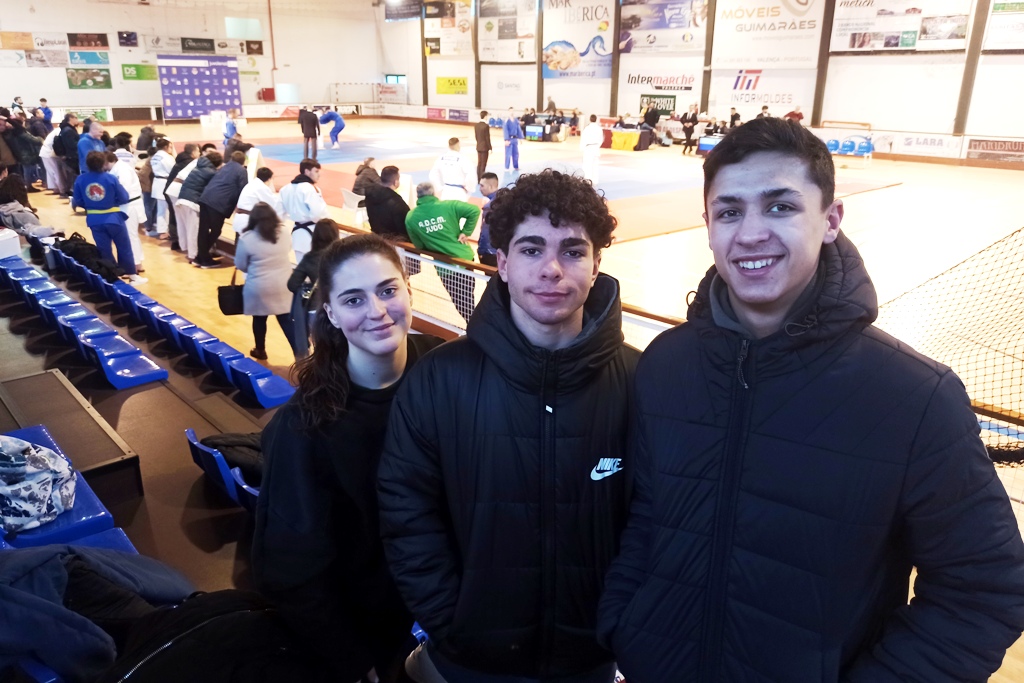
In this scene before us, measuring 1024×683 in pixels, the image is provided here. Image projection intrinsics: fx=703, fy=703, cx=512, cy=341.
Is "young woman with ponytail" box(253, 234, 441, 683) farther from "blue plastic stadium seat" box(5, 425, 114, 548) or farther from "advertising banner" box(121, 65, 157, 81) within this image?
"advertising banner" box(121, 65, 157, 81)

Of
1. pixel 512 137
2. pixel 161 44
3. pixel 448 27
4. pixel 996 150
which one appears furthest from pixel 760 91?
pixel 161 44

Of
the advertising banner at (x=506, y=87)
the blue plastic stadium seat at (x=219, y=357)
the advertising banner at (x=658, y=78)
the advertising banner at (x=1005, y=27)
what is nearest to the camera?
the blue plastic stadium seat at (x=219, y=357)

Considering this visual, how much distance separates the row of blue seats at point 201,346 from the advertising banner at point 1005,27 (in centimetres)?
2217

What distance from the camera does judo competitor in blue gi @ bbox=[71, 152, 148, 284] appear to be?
29.4 feet

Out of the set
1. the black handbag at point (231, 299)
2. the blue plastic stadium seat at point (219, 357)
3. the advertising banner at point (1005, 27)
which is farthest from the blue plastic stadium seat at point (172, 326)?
the advertising banner at point (1005, 27)

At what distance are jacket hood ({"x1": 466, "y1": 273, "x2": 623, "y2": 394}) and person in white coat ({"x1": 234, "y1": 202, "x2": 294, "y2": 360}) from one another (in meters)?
5.42

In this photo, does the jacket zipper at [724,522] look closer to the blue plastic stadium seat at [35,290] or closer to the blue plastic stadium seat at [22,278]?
the blue plastic stadium seat at [35,290]

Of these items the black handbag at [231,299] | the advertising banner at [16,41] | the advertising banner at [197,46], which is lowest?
the black handbag at [231,299]

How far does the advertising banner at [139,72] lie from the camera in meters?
30.5

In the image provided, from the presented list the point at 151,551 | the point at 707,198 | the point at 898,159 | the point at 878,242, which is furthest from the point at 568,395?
the point at 898,159

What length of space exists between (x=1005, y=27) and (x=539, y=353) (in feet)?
77.9

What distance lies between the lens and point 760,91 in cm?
2466

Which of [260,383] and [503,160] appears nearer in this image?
[260,383]

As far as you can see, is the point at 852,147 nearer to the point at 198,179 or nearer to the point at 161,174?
the point at 198,179
